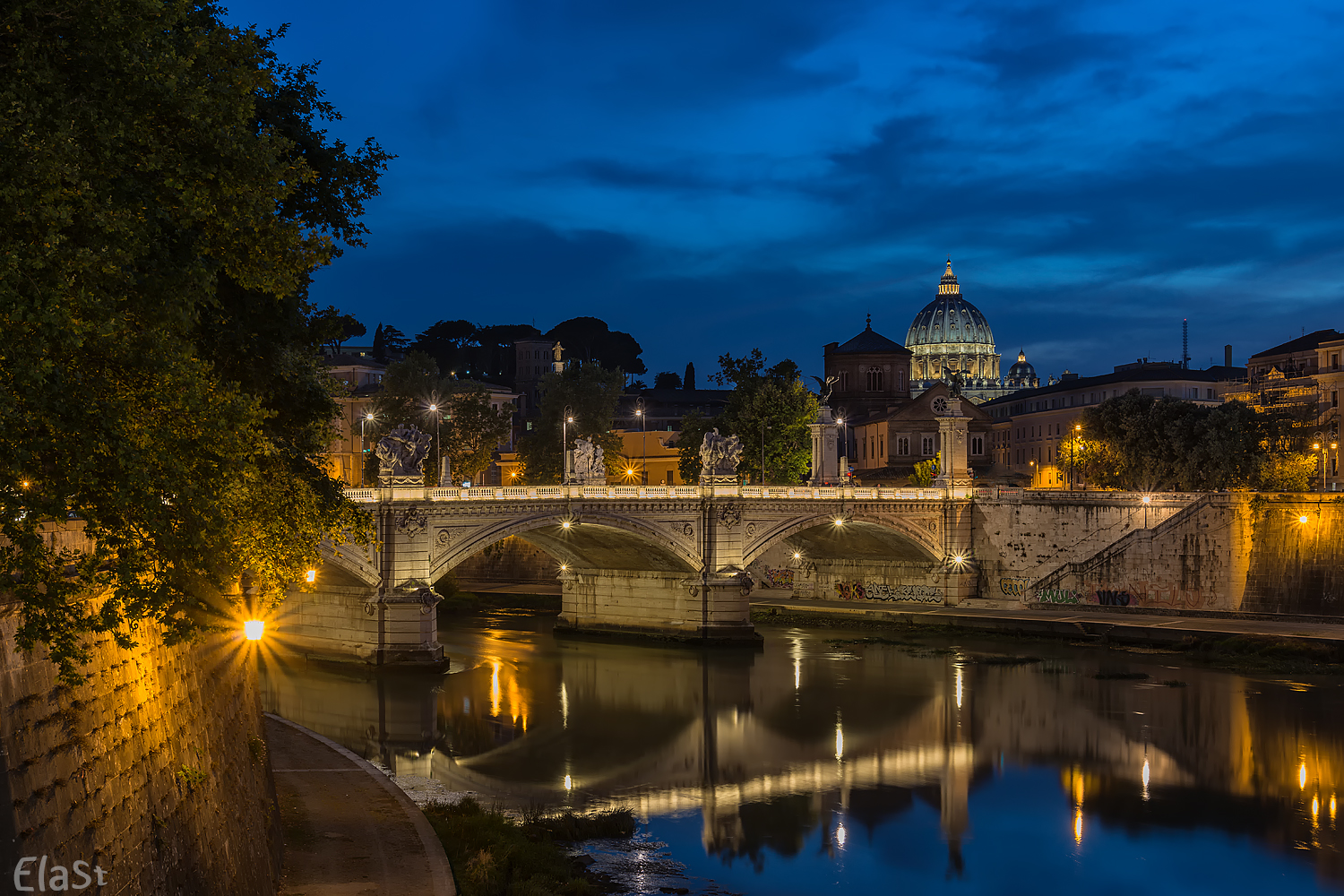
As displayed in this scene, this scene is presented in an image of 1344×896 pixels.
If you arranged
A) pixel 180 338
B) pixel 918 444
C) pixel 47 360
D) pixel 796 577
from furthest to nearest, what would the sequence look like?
pixel 918 444
pixel 796 577
pixel 180 338
pixel 47 360

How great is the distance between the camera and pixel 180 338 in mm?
12375

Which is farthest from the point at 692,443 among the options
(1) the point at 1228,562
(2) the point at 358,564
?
(2) the point at 358,564

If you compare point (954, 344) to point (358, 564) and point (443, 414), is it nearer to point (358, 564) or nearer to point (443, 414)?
point (443, 414)

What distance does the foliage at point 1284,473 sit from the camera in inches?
2432

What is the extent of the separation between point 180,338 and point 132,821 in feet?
14.5

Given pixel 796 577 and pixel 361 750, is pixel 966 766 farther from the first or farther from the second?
pixel 796 577

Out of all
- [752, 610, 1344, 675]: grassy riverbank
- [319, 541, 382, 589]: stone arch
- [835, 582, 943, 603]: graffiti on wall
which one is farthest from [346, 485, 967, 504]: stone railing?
[752, 610, 1344, 675]: grassy riverbank

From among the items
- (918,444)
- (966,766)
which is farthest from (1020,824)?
(918,444)

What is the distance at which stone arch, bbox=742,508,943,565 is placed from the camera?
53.4 meters

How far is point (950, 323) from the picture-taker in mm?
190125

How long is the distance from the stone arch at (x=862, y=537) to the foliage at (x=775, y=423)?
285 inches

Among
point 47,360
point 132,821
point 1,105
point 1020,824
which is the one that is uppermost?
point 1,105

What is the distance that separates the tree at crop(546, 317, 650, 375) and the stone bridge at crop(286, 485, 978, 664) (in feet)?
256

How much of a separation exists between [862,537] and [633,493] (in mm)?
14299
